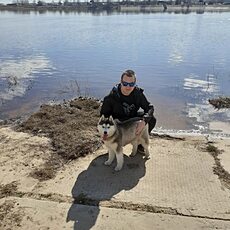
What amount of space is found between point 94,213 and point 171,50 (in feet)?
54.0

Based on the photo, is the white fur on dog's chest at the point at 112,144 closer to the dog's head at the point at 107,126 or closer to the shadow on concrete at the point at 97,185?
the dog's head at the point at 107,126

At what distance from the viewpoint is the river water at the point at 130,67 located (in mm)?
9781

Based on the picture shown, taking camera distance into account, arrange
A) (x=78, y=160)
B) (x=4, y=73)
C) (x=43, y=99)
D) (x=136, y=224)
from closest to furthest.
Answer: (x=136, y=224)
(x=78, y=160)
(x=43, y=99)
(x=4, y=73)

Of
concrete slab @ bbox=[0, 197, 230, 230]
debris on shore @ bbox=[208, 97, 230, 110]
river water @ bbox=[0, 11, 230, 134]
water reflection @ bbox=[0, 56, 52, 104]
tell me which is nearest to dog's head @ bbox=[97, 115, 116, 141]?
concrete slab @ bbox=[0, 197, 230, 230]

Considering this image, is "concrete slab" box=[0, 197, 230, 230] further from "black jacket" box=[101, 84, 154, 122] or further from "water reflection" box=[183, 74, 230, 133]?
"water reflection" box=[183, 74, 230, 133]

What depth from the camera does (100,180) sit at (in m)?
5.16

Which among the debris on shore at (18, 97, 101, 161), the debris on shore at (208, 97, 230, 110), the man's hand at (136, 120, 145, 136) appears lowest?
the debris on shore at (208, 97, 230, 110)

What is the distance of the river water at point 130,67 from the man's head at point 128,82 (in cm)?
281

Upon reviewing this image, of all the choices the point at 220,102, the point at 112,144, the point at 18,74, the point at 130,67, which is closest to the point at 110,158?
the point at 112,144

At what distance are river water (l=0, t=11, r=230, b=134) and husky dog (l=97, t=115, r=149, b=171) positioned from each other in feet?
8.16

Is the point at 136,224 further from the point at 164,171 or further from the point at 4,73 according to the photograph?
the point at 4,73

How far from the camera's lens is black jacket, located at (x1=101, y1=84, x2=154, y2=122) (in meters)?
5.66

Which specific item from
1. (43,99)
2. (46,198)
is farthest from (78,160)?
(43,99)

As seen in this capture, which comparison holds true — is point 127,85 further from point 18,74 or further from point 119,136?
point 18,74
